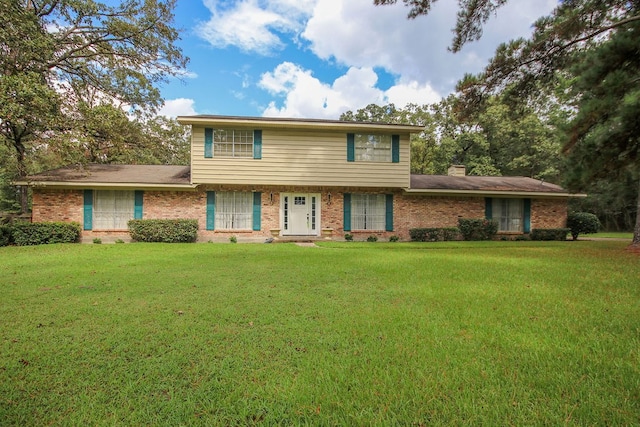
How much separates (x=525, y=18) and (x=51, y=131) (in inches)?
655

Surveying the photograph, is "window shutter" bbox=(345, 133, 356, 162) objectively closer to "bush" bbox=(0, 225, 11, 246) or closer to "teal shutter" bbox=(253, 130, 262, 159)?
"teal shutter" bbox=(253, 130, 262, 159)

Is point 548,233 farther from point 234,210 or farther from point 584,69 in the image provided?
point 234,210

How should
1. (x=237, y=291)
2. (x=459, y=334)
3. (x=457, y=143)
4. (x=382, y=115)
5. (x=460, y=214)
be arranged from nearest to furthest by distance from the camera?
1. (x=459, y=334)
2. (x=237, y=291)
3. (x=460, y=214)
4. (x=457, y=143)
5. (x=382, y=115)

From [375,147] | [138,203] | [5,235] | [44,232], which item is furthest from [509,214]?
[5,235]

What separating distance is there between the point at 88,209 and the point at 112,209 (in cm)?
82

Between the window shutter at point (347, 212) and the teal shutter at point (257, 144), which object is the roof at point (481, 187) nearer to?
the window shutter at point (347, 212)

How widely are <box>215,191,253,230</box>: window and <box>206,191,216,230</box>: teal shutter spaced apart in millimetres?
128

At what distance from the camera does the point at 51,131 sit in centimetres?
1269

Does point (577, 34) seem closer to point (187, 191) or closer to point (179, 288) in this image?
point (179, 288)

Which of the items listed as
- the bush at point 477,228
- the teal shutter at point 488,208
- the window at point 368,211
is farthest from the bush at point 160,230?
the teal shutter at point 488,208

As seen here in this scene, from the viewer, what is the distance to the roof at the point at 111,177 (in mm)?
12258

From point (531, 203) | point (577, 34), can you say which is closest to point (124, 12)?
point (577, 34)

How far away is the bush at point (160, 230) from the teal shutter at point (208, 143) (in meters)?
2.90

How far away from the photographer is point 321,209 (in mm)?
14273
